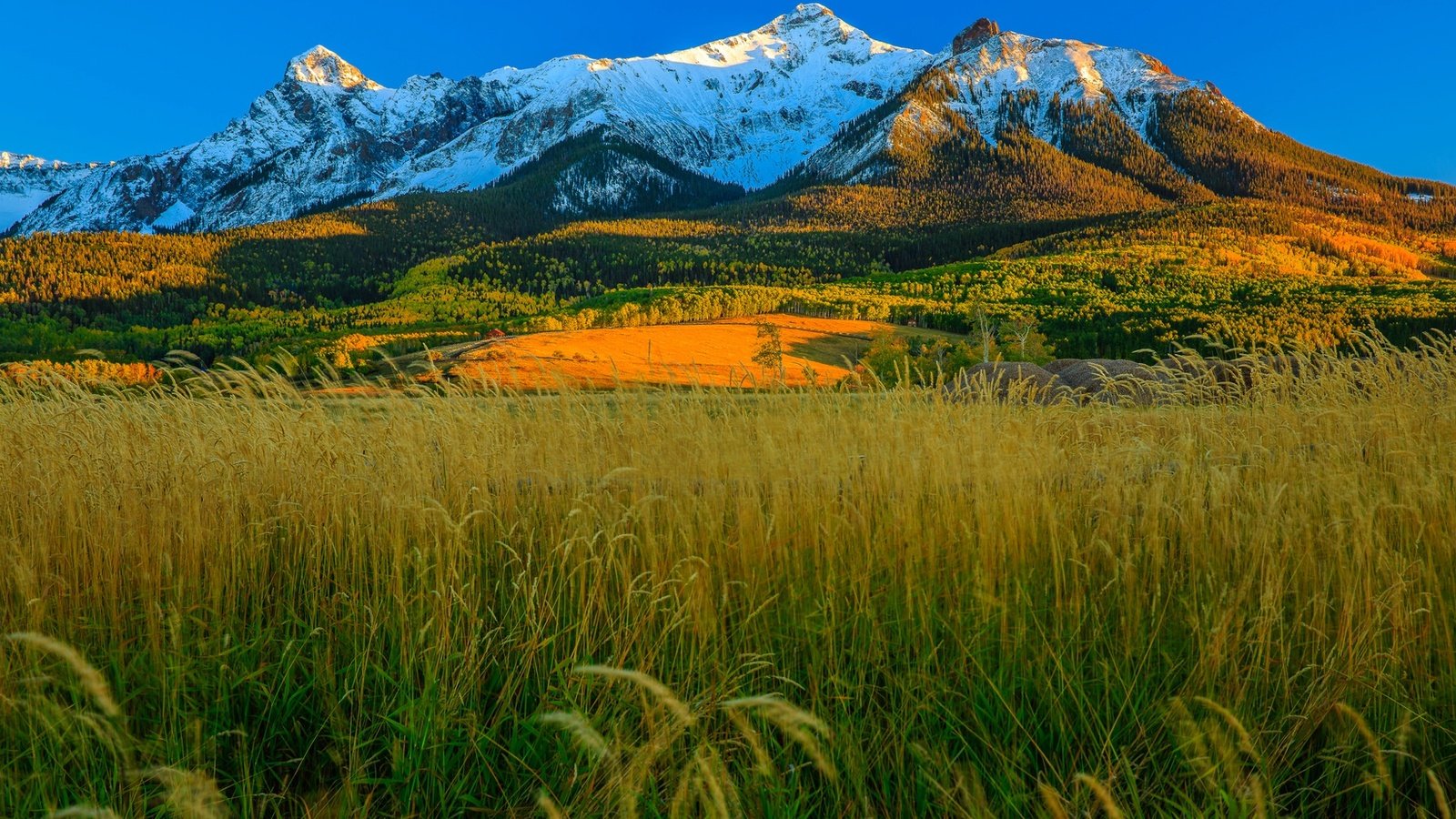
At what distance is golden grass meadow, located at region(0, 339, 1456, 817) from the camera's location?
8.61ft

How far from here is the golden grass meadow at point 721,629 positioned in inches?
103

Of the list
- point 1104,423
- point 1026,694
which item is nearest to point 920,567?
point 1026,694

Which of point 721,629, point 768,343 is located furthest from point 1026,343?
point 721,629

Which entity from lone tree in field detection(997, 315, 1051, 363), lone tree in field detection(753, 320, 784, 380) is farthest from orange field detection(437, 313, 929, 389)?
lone tree in field detection(997, 315, 1051, 363)

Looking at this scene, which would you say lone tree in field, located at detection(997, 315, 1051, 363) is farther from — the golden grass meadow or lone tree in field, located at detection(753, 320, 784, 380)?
the golden grass meadow

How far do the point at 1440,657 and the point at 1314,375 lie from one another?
5.58 m

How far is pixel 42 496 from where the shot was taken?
4.41 m

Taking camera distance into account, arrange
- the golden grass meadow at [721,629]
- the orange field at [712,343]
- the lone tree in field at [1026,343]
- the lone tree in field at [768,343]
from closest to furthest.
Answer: the golden grass meadow at [721,629]
the lone tree in field at [768,343]
the orange field at [712,343]
the lone tree in field at [1026,343]

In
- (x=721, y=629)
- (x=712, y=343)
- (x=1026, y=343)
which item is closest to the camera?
(x=721, y=629)

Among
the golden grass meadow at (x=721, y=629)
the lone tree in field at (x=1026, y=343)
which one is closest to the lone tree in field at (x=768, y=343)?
the golden grass meadow at (x=721, y=629)

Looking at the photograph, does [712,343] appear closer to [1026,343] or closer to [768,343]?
[768,343]

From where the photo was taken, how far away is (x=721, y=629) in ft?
11.0

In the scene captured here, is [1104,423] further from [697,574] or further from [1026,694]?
[697,574]

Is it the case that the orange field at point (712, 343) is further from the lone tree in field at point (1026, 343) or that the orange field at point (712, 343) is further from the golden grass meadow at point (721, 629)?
the golden grass meadow at point (721, 629)
